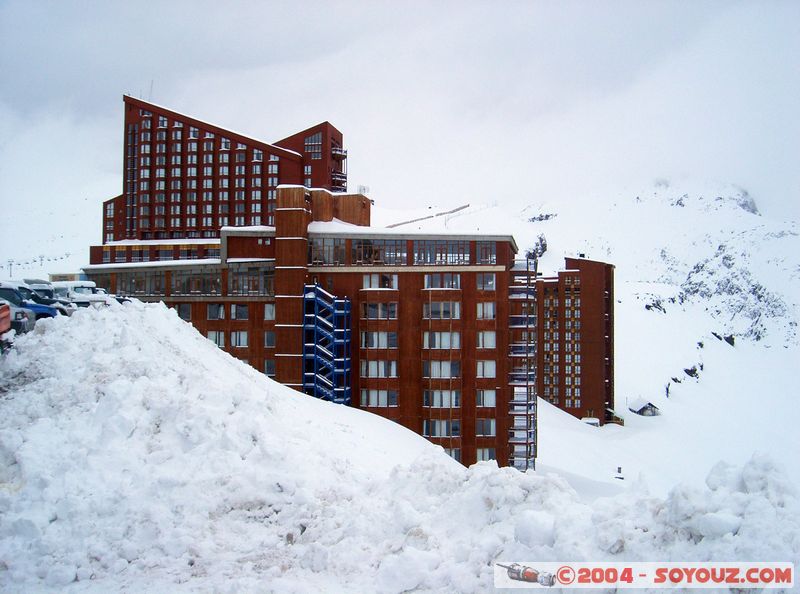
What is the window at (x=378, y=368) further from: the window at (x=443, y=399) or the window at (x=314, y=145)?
the window at (x=314, y=145)

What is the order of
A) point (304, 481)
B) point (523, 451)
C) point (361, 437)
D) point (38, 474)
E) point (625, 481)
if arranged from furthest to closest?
point (625, 481)
point (523, 451)
point (361, 437)
point (304, 481)
point (38, 474)

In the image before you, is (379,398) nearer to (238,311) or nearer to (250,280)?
(238,311)

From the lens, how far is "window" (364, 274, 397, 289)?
38000 mm

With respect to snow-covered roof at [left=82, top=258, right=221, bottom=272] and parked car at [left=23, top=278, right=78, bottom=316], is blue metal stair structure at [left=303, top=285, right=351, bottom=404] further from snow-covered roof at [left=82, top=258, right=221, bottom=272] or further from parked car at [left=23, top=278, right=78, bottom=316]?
parked car at [left=23, top=278, right=78, bottom=316]

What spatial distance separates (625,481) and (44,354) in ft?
176

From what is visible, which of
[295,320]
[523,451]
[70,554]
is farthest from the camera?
[523,451]

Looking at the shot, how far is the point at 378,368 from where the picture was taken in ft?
124

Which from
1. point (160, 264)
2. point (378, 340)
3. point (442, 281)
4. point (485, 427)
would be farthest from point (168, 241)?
point (485, 427)

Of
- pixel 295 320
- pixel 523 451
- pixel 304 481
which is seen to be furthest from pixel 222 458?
pixel 523 451

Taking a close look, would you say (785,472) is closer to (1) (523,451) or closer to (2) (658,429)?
(1) (523,451)

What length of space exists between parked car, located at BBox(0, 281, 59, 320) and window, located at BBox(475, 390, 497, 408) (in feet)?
80.3

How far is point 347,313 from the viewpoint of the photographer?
3741 cm

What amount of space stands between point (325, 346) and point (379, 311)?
411cm

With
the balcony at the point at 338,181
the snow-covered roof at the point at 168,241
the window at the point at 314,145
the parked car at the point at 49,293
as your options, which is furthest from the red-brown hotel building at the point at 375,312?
the window at the point at 314,145
